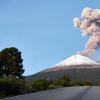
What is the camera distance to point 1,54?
108 m

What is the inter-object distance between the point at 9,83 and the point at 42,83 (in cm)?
3520

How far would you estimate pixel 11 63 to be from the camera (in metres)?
105

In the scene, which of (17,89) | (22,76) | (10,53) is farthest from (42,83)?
(17,89)

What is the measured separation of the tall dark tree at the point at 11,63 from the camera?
103 m

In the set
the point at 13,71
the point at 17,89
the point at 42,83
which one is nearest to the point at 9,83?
the point at 17,89

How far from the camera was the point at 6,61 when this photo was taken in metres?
105

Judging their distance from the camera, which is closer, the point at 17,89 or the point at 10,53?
the point at 17,89

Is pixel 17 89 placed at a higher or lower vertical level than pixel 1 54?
lower

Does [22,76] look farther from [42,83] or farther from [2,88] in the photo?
[2,88]

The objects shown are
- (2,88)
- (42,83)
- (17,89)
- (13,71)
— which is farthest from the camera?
(13,71)

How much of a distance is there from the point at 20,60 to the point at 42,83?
13.9 m

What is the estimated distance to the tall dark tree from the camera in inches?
4060

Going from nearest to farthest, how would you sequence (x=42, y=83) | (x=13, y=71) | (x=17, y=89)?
1. (x=17, y=89)
2. (x=42, y=83)
3. (x=13, y=71)

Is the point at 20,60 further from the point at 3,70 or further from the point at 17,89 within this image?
the point at 17,89
